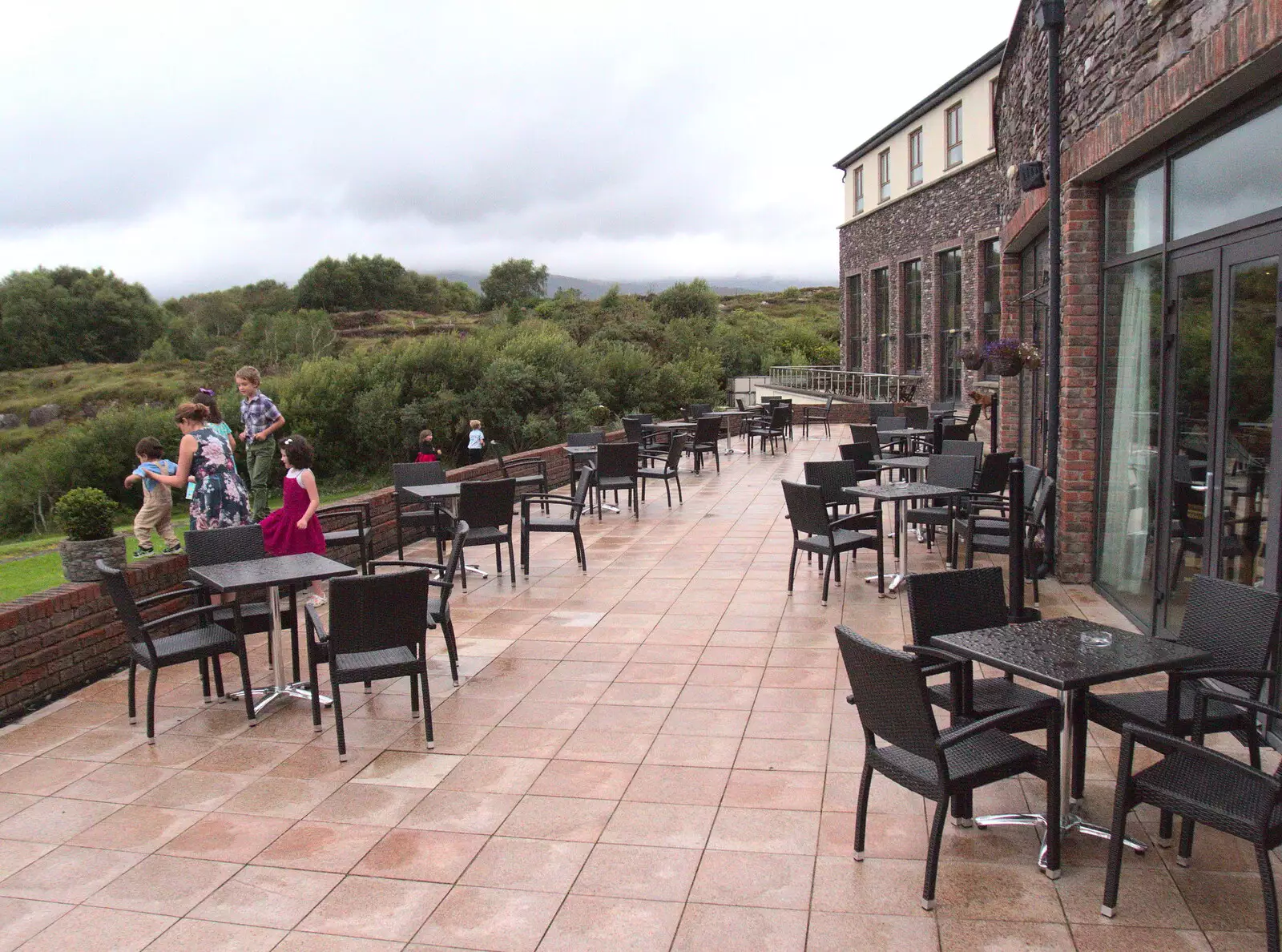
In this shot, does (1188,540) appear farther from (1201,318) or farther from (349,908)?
(349,908)

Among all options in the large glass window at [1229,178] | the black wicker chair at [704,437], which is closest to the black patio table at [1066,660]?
the large glass window at [1229,178]

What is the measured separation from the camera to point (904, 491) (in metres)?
7.21

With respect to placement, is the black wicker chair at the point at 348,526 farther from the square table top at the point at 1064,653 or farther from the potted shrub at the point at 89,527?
the square table top at the point at 1064,653

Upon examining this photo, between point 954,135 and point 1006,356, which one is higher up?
point 954,135

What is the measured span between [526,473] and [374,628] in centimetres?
857

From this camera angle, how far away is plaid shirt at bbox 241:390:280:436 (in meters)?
8.41

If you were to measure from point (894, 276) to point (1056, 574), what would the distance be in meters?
20.9

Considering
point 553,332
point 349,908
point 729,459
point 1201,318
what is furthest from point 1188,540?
point 553,332

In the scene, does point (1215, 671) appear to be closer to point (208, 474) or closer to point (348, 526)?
point (208, 474)

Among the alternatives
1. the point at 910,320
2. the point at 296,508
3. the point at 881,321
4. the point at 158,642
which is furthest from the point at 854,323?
the point at 158,642

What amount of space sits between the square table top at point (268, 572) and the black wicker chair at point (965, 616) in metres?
2.85

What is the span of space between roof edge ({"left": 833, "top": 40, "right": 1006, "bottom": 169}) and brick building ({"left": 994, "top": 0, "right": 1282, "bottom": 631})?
40.1ft

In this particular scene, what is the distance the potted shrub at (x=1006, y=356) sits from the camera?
350 inches

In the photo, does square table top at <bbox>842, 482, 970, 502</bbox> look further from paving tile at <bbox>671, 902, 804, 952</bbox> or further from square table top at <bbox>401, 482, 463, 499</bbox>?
paving tile at <bbox>671, 902, 804, 952</bbox>
